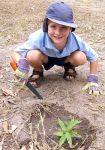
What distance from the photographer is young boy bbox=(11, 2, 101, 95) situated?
3.29m

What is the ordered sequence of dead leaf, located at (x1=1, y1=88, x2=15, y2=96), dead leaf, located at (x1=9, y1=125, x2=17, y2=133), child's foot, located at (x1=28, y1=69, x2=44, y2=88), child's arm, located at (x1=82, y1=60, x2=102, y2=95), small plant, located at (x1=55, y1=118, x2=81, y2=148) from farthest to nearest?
child's foot, located at (x1=28, y1=69, x2=44, y2=88) → child's arm, located at (x1=82, y1=60, x2=102, y2=95) → dead leaf, located at (x1=1, y1=88, x2=15, y2=96) → dead leaf, located at (x1=9, y1=125, x2=17, y2=133) → small plant, located at (x1=55, y1=118, x2=81, y2=148)

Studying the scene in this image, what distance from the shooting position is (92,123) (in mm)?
3047

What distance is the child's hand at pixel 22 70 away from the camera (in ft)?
11.0

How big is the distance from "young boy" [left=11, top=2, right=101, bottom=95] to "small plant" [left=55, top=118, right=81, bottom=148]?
0.67 meters

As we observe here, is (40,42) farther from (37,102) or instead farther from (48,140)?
(48,140)

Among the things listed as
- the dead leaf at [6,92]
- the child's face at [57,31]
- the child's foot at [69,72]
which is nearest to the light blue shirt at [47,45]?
the child's face at [57,31]

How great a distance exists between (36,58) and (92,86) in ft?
1.82

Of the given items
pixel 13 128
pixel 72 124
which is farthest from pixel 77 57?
pixel 13 128

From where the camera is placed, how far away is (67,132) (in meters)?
2.83

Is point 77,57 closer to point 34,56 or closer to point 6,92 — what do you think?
point 34,56

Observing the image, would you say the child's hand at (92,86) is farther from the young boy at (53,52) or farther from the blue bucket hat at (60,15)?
the blue bucket hat at (60,15)

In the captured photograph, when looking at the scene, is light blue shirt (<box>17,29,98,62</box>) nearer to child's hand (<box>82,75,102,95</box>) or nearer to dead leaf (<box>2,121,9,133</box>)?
child's hand (<box>82,75,102,95</box>)

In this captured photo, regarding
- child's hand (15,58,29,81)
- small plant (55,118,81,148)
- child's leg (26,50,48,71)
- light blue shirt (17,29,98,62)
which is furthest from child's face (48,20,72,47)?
small plant (55,118,81,148)

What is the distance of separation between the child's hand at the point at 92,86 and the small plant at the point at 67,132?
63 centimetres
